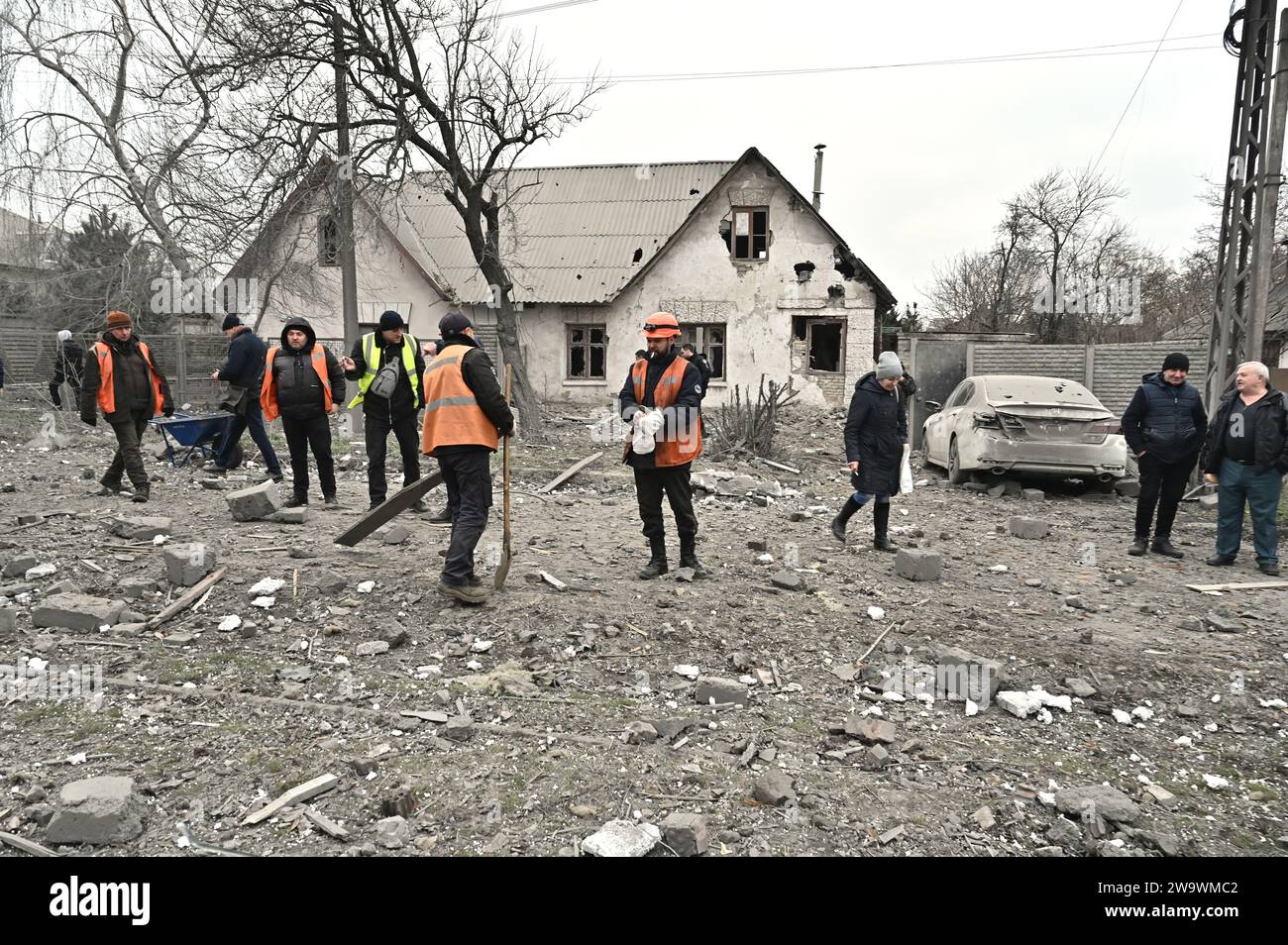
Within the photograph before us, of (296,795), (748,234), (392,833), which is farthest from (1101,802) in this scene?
(748,234)

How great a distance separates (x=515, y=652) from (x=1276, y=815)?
3.68 meters

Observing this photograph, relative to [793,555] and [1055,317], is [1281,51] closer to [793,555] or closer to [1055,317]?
[793,555]

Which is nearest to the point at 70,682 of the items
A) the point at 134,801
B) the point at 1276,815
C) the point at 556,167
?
the point at 134,801

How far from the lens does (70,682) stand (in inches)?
175

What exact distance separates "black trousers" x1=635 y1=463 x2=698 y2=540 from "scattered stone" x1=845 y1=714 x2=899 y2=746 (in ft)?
7.85

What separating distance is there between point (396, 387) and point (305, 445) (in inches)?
52.6

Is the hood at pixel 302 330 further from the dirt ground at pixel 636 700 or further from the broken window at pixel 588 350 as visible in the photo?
the broken window at pixel 588 350

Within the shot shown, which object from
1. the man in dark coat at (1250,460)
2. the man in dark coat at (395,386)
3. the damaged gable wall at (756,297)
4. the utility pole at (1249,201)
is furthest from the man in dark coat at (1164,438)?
the damaged gable wall at (756,297)

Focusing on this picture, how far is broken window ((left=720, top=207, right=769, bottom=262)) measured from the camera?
868 inches

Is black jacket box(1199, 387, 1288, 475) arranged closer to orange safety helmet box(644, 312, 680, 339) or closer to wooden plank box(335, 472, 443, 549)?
orange safety helmet box(644, 312, 680, 339)

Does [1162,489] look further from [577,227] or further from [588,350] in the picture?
[577,227]

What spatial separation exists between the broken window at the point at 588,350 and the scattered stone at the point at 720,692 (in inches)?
766

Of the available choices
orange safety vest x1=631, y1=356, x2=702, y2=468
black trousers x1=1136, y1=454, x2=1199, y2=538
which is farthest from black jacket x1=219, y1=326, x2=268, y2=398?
black trousers x1=1136, y1=454, x2=1199, y2=538

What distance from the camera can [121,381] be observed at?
26.3 feet
